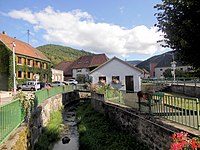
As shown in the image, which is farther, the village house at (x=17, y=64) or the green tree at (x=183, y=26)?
the village house at (x=17, y=64)

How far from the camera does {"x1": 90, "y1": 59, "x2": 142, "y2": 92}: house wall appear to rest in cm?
2588

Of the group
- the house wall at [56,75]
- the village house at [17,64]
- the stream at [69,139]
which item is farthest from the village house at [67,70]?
the stream at [69,139]

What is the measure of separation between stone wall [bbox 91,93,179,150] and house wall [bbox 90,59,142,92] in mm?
12011

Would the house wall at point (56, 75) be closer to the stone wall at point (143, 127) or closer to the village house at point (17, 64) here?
the village house at point (17, 64)

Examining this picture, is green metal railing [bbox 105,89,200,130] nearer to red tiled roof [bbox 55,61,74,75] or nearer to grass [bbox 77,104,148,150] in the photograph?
grass [bbox 77,104,148,150]

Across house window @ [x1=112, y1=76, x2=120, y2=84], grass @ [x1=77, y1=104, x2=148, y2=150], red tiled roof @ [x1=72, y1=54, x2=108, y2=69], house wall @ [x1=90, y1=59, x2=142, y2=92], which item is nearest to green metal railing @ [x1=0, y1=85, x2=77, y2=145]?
grass @ [x1=77, y1=104, x2=148, y2=150]

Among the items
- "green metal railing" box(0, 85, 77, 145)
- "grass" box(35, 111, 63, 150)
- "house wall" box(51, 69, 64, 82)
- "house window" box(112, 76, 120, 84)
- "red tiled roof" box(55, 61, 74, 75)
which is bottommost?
"grass" box(35, 111, 63, 150)

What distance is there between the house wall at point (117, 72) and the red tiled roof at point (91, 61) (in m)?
23.0

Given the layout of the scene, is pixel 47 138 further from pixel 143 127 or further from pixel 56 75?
pixel 56 75

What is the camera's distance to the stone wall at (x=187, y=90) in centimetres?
1831

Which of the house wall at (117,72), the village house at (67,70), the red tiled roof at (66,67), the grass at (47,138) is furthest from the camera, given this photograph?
the red tiled roof at (66,67)

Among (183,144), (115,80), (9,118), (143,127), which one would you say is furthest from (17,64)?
(183,144)

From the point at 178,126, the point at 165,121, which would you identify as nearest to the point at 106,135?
the point at 165,121

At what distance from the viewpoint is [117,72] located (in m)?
26.8
